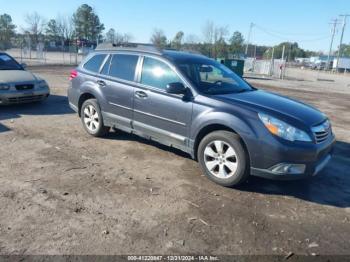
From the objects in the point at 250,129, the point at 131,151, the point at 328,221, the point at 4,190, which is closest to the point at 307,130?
the point at 250,129

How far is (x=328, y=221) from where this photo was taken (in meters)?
3.97

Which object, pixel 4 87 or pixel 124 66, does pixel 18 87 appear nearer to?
pixel 4 87

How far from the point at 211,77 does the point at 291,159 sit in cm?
215

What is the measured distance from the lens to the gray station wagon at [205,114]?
14.1ft

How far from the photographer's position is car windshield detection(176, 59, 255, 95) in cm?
524

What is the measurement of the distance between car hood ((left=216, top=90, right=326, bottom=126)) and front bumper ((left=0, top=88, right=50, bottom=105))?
6.06m

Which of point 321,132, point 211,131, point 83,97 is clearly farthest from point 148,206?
point 83,97

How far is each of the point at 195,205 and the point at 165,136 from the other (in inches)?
60.4

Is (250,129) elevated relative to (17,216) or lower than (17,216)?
elevated

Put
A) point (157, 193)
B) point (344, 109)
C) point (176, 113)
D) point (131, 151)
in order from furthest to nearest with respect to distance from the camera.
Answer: point (344, 109) < point (131, 151) < point (176, 113) < point (157, 193)

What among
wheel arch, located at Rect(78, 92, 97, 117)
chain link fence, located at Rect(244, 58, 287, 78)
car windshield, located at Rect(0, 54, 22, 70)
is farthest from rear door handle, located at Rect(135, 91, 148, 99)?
chain link fence, located at Rect(244, 58, 287, 78)

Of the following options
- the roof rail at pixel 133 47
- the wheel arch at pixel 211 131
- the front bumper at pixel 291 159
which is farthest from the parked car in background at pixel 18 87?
the front bumper at pixel 291 159

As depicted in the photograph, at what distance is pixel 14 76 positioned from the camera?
9109 millimetres

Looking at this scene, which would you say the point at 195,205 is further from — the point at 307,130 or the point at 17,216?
the point at 17,216
